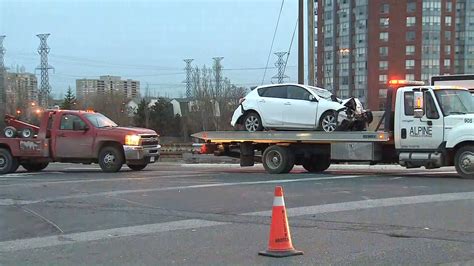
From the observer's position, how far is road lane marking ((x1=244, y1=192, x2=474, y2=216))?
9384 millimetres

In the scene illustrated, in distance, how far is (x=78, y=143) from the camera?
58.3 ft

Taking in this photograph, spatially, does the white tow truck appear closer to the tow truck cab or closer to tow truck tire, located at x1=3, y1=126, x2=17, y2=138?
A: the tow truck cab

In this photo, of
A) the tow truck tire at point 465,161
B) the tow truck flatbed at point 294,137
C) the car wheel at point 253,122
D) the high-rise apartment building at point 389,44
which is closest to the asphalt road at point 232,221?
the tow truck tire at point 465,161

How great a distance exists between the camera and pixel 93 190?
12.9 meters

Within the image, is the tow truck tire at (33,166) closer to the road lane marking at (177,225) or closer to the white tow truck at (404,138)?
the white tow truck at (404,138)

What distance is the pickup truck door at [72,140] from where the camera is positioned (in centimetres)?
1767

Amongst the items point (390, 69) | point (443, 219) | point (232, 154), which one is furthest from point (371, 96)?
point (443, 219)

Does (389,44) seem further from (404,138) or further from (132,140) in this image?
(404,138)

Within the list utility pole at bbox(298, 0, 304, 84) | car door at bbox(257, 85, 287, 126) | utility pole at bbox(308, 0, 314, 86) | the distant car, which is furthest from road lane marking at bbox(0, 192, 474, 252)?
utility pole at bbox(298, 0, 304, 84)

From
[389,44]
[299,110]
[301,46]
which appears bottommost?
[299,110]

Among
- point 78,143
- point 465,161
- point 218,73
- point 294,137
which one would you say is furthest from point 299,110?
point 218,73

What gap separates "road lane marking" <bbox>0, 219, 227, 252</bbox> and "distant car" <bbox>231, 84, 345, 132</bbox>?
7.12 meters

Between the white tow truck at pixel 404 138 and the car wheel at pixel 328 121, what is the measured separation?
322 mm

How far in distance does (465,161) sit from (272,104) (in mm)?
5339
